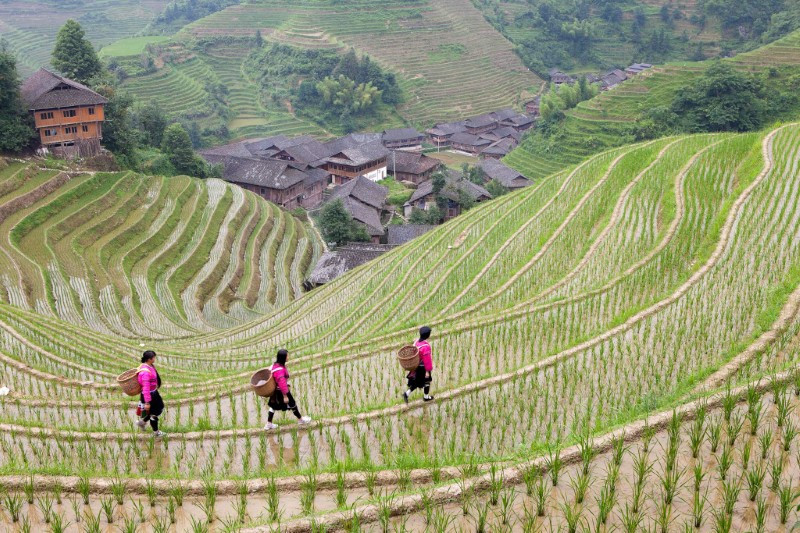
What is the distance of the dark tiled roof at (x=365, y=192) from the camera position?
35.7 m

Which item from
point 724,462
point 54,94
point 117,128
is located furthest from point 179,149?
point 724,462

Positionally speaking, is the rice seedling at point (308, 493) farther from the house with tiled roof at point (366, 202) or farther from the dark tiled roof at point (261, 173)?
the dark tiled roof at point (261, 173)

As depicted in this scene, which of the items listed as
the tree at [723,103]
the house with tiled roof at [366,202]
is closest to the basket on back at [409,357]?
the house with tiled roof at [366,202]

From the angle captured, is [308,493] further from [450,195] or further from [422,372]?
[450,195]

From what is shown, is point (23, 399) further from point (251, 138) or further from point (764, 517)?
point (251, 138)

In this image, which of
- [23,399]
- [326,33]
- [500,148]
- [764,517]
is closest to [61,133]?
[23,399]

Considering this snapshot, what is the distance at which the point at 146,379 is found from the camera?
6.79m

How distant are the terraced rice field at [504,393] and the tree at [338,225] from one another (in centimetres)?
1181

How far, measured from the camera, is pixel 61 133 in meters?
26.4

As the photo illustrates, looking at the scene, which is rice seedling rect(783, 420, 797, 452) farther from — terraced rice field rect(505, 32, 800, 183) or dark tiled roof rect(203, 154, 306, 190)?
terraced rice field rect(505, 32, 800, 183)

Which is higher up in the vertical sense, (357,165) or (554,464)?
(554,464)

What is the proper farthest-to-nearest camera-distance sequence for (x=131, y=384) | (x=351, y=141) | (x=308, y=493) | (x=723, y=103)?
(x=351, y=141)
(x=723, y=103)
(x=131, y=384)
(x=308, y=493)

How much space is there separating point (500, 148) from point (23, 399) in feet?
145

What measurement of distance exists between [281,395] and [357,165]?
3643cm
